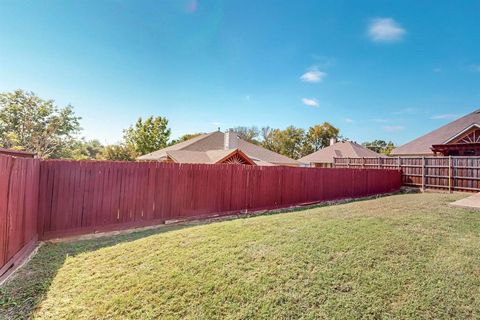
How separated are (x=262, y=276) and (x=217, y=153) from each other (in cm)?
1336

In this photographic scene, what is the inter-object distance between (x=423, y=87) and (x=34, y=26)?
23.4 meters

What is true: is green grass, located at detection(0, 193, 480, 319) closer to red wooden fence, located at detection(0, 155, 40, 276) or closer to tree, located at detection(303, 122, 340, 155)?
red wooden fence, located at detection(0, 155, 40, 276)

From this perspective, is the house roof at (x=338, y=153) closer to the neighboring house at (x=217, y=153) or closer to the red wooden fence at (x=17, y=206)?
the neighboring house at (x=217, y=153)

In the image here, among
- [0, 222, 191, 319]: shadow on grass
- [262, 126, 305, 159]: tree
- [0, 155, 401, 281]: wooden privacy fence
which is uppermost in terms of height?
[262, 126, 305, 159]: tree

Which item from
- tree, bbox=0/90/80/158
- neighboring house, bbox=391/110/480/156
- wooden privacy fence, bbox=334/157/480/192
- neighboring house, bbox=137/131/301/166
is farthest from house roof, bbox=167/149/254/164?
tree, bbox=0/90/80/158

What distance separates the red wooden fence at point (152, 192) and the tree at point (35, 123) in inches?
896

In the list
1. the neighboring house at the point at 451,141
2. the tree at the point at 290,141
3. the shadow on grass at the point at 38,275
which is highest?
the tree at the point at 290,141

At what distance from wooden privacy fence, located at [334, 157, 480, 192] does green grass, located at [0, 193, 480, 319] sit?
→ 10.2 metres

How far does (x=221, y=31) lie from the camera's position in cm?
1207

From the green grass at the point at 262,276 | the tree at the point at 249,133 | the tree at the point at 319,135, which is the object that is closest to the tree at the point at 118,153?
the tree at the point at 249,133

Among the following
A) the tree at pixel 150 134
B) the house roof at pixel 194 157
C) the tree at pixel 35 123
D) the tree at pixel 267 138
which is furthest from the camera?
the tree at pixel 267 138

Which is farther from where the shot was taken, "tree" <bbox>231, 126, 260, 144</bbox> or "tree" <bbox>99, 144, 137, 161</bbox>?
"tree" <bbox>231, 126, 260, 144</bbox>

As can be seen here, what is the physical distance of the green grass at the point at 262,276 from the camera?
283 centimetres

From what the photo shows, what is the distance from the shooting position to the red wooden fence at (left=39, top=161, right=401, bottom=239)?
5.66 meters
